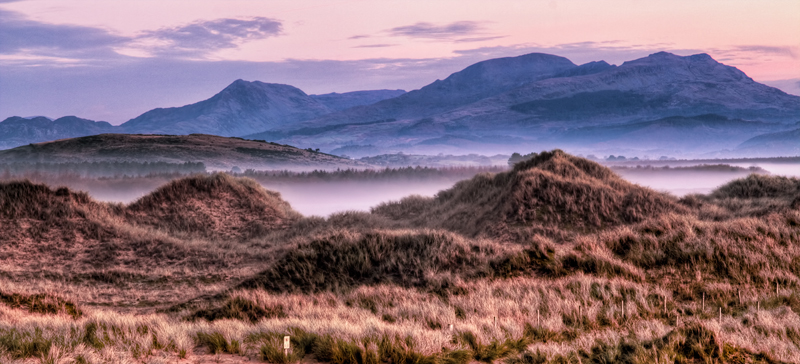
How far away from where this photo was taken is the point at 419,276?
15.7 m

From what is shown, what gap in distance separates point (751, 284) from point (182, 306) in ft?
46.5

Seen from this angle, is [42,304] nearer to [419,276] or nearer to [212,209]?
[419,276]

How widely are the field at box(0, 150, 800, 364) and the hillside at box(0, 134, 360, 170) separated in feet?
204

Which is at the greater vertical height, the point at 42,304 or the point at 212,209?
the point at 212,209

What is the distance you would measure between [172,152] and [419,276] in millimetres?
86154

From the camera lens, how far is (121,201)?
28.8 meters

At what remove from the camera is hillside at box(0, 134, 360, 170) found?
83438 millimetres

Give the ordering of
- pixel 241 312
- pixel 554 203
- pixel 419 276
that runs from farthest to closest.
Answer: pixel 554 203 < pixel 419 276 < pixel 241 312

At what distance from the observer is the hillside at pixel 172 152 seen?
8344cm

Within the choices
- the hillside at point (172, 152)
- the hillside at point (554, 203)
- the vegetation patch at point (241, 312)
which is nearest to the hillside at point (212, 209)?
the hillside at point (554, 203)

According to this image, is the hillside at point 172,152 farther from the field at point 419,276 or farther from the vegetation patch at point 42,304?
the vegetation patch at point 42,304

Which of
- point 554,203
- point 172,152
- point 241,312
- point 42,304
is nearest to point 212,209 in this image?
point 42,304

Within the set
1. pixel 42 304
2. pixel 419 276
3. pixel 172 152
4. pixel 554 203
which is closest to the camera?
pixel 42 304

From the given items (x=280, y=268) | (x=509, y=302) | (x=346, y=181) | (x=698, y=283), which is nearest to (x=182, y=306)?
(x=280, y=268)
